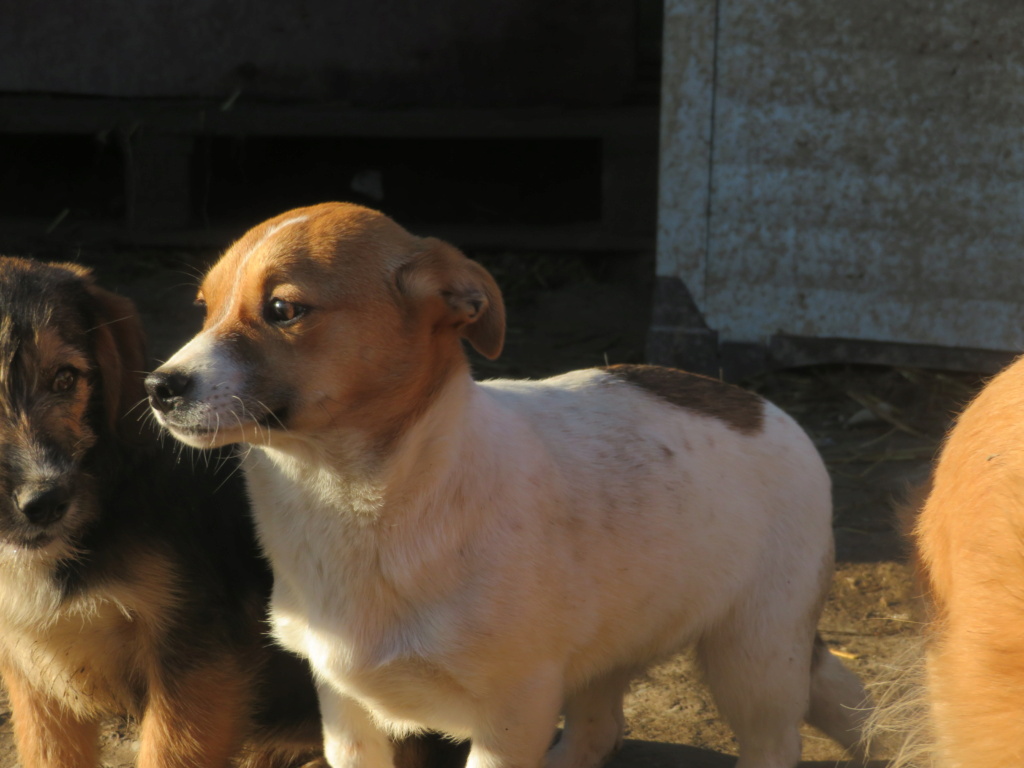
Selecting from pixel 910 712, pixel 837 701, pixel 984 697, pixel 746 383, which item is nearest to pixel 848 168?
pixel 746 383

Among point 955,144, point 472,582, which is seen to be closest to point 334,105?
point 955,144

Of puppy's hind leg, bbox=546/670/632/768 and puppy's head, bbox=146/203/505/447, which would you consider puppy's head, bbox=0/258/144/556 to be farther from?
puppy's hind leg, bbox=546/670/632/768

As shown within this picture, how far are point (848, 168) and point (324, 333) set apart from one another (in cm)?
377

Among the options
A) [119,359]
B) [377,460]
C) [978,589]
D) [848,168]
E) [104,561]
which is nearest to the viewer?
[978,589]

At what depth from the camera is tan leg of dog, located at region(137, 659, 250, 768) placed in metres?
2.69

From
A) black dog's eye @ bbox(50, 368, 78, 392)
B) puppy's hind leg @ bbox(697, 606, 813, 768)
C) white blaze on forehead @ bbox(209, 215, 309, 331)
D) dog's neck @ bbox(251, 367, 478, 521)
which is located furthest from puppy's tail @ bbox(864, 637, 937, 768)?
black dog's eye @ bbox(50, 368, 78, 392)

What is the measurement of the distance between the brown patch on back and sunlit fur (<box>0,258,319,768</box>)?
114 cm

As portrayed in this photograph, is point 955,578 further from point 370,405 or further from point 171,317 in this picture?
point 171,317

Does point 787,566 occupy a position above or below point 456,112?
below

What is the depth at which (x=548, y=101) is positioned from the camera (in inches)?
319

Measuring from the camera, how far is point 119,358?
268cm

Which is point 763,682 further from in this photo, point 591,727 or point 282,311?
point 282,311

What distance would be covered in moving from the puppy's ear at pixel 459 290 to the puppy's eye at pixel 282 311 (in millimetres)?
240

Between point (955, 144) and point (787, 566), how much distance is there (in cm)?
314
